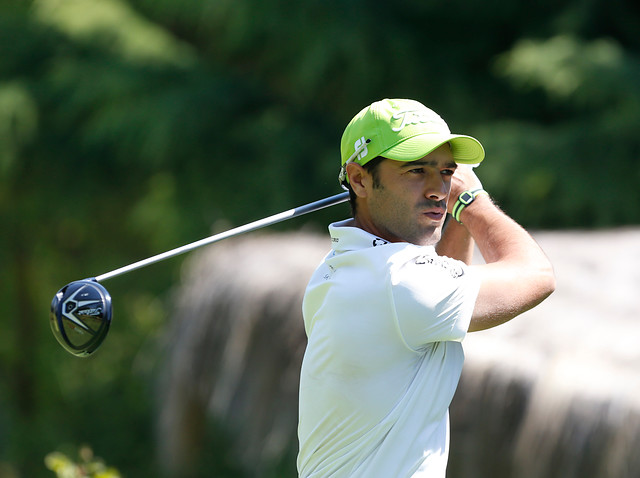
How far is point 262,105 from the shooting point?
8461 mm

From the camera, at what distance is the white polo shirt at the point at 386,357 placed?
168cm

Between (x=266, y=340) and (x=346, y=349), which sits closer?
(x=346, y=349)

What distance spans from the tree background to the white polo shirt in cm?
507

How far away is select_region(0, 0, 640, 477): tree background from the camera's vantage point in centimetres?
673

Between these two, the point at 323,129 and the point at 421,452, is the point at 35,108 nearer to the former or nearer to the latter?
the point at 323,129

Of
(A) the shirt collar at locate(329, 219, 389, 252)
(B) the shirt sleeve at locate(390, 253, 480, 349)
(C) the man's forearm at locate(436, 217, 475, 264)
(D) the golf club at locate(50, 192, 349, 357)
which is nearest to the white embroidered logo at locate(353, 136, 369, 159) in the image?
(A) the shirt collar at locate(329, 219, 389, 252)

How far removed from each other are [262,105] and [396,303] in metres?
A: 6.95

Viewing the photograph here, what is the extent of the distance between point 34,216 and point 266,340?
5.63 meters

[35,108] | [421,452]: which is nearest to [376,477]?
[421,452]

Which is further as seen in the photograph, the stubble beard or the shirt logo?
the stubble beard

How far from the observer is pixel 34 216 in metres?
10.5

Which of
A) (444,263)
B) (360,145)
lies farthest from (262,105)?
(444,263)

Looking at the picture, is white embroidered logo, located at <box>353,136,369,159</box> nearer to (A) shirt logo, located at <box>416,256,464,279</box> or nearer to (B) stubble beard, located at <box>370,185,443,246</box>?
(B) stubble beard, located at <box>370,185,443,246</box>

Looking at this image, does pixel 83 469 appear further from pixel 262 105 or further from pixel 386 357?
pixel 262 105
